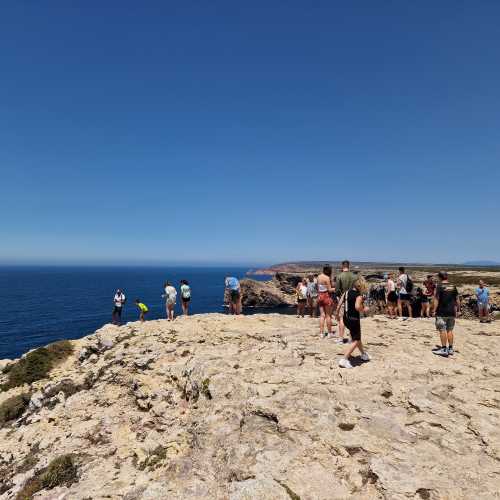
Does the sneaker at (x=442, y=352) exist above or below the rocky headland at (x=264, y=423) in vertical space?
above

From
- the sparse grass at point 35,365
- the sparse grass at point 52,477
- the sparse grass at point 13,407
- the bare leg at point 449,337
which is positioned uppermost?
the bare leg at point 449,337

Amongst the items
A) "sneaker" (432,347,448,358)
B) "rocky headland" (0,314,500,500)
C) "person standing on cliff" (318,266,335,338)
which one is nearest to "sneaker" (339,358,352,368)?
"rocky headland" (0,314,500,500)

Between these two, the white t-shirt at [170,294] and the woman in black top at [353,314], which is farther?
the white t-shirt at [170,294]

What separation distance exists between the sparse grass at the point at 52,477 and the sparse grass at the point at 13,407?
25.9ft

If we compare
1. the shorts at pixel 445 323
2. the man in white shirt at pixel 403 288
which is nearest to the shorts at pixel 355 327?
the shorts at pixel 445 323

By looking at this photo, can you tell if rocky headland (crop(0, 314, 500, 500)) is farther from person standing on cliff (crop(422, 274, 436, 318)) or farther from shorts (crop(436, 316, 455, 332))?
person standing on cliff (crop(422, 274, 436, 318))

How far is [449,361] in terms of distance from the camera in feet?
37.3

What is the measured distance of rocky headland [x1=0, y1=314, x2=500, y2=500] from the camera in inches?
238

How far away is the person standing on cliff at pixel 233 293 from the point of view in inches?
781

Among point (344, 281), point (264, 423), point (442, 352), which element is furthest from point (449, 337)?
point (264, 423)

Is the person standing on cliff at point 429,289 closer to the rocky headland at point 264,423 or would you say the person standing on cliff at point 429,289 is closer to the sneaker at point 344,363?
the rocky headland at point 264,423

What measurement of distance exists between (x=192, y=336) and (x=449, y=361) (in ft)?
36.9

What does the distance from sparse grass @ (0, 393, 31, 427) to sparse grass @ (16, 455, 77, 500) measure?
7902mm

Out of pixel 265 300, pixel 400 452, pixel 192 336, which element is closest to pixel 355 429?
pixel 400 452
